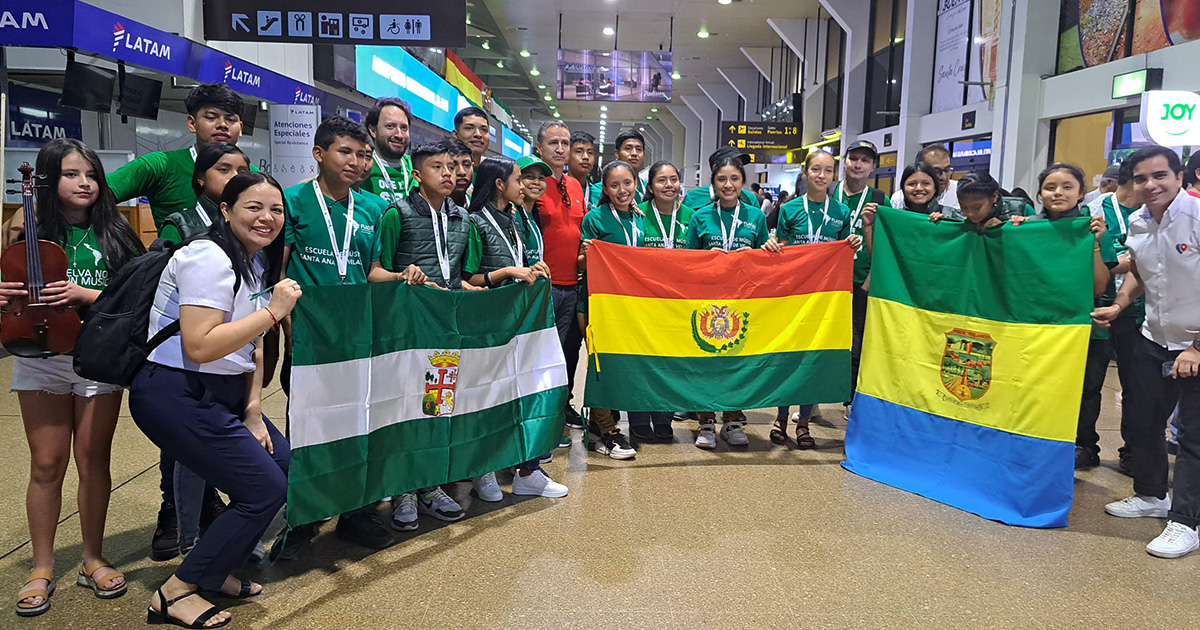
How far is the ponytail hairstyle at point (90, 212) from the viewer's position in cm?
256

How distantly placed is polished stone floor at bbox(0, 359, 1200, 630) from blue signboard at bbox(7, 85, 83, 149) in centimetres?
531

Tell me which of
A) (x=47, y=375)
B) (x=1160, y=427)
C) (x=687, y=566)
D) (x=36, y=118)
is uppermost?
(x=36, y=118)

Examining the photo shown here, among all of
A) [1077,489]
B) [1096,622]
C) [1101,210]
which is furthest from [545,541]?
[1101,210]

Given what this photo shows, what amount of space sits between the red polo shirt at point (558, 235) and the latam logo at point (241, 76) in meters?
5.52

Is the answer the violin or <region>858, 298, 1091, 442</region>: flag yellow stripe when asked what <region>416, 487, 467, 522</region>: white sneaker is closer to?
the violin

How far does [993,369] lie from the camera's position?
371cm

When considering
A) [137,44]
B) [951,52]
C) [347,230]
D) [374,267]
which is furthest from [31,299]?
[951,52]

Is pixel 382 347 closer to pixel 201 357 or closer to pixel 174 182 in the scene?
pixel 201 357

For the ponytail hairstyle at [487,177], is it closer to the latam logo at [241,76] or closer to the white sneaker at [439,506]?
the white sneaker at [439,506]

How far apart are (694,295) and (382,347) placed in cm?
190

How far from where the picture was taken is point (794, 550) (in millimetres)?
3215

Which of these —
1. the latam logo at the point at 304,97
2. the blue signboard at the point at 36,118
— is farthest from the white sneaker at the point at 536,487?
the latam logo at the point at 304,97

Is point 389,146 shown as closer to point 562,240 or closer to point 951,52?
point 562,240

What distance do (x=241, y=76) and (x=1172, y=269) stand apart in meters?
8.51
